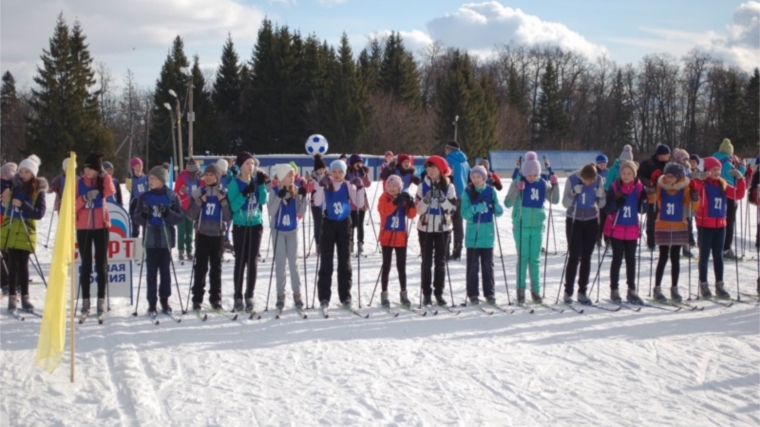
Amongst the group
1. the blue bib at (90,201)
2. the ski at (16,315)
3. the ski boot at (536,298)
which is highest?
the blue bib at (90,201)

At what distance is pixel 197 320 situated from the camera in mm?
7895

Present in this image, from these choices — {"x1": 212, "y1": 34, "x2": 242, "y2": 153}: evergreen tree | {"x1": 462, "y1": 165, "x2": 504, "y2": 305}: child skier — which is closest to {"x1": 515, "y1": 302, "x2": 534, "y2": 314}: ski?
{"x1": 462, "y1": 165, "x2": 504, "y2": 305}: child skier

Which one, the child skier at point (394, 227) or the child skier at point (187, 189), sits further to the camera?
the child skier at point (187, 189)

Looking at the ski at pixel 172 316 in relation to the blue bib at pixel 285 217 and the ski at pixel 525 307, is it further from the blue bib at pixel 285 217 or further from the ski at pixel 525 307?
the ski at pixel 525 307

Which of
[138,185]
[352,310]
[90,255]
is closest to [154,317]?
[90,255]

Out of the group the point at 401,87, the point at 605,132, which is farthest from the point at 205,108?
the point at 605,132

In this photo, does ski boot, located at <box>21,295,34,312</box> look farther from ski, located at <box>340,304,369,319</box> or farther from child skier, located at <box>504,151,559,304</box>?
child skier, located at <box>504,151,559,304</box>

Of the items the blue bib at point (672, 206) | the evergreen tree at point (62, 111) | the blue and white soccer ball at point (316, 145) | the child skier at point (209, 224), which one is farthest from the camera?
the evergreen tree at point (62, 111)

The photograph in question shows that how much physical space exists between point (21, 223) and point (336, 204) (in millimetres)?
3697

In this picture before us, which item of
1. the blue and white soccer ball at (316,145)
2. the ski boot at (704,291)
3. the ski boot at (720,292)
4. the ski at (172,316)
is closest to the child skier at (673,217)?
the ski boot at (704,291)

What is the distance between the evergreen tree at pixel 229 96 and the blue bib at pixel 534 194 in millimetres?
49888

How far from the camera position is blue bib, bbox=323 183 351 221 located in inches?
337

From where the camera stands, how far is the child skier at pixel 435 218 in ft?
28.6

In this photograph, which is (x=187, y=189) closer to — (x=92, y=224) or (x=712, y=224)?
(x=92, y=224)
